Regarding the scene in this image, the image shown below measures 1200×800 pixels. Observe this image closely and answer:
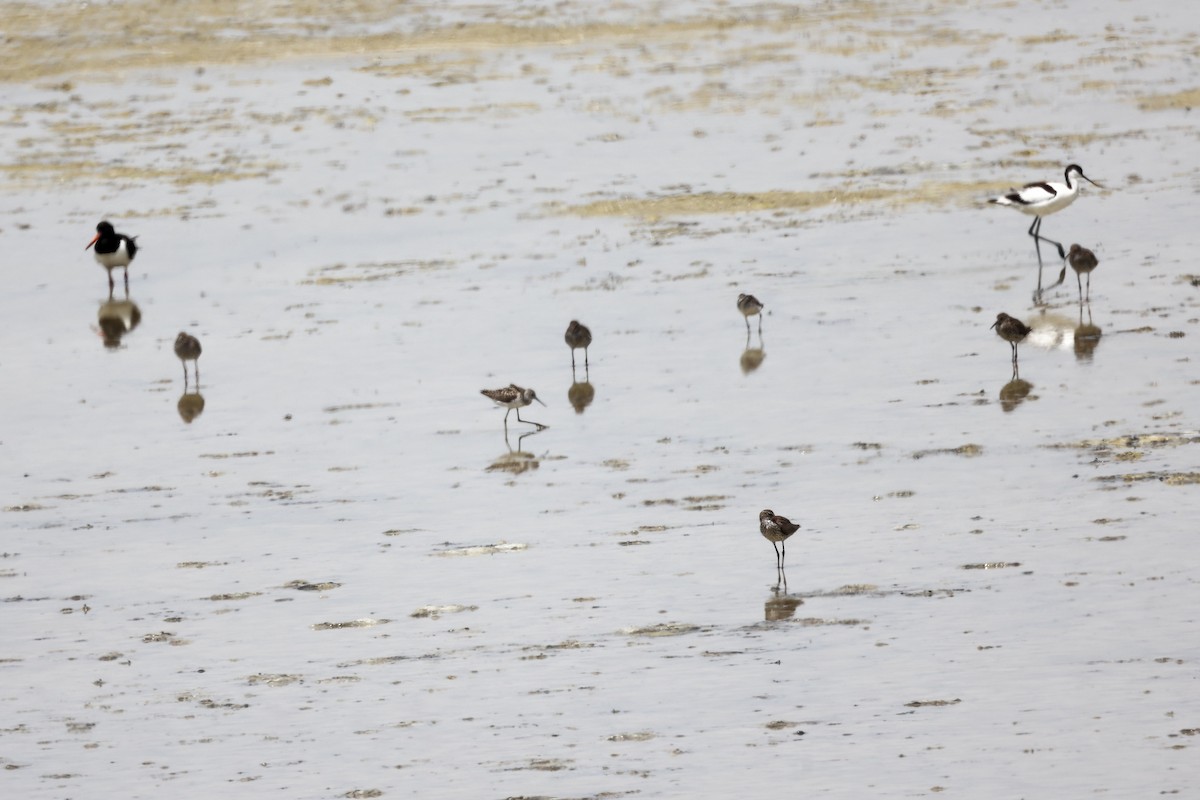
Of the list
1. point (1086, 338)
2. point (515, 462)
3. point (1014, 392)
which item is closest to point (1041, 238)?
point (1086, 338)

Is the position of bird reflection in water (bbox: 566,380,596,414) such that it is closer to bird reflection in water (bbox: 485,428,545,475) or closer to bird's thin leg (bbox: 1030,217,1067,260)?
bird reflection in water (bbox: 485,428,545,475)

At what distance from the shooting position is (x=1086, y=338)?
18062mm

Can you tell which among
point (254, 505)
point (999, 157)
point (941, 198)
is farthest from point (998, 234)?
point (254, 505)

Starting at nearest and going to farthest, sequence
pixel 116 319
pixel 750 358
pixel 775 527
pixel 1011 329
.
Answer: pixel 775 527 < pixel 1011 329 < pixel 750 358 < pixel 116 319

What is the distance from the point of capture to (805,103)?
3028 centimetres

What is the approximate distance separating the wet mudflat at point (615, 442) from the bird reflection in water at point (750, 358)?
159mm

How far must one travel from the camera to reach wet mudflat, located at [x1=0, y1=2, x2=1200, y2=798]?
10.7 m

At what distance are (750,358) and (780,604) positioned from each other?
21.4 ft

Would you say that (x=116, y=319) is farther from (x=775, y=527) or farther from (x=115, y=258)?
(x=775, y=527)

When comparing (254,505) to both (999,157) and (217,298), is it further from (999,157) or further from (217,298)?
(999,157)

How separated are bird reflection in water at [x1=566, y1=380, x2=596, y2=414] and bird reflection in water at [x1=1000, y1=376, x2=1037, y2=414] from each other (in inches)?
144

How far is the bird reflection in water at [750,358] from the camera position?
1825 centimetres

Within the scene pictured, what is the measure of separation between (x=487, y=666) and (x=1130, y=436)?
231 inches

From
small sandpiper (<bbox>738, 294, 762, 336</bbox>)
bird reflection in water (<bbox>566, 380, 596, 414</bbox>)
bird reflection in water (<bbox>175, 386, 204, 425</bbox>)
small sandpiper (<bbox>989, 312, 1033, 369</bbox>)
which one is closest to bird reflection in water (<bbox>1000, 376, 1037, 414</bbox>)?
small sandpiper (<bbox>989, 312, 1033, 369</bbox>)
